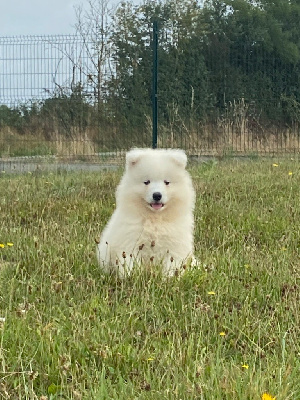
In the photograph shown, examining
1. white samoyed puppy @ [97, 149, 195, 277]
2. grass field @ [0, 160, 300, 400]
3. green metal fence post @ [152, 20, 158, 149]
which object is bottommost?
grass field @ [0, 160, 300, 400]

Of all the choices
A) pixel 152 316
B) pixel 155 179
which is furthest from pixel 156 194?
pixel 152 316

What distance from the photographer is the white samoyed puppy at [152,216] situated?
12.0 feet

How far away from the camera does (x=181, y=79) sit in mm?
12547

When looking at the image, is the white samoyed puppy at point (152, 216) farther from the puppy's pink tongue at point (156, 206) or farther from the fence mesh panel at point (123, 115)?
the fence mesh panel at point (123, 115)

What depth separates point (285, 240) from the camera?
4.38 meters

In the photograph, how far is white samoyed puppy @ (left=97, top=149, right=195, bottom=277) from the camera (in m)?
3.67

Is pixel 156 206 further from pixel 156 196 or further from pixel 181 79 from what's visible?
pixel 181 79

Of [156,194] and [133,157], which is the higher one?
[133,157]

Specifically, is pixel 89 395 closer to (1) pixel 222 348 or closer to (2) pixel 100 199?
(1) pixel 222 348

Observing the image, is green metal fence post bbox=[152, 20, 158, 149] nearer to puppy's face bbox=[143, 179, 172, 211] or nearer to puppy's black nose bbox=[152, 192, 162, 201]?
puppy's face bbox=[143, 179, 172, 211]

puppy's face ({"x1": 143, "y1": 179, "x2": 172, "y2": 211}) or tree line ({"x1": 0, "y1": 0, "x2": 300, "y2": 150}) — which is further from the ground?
tree line ({"x1": 0, "y1": 0, "x2": 300, "y2": 150})

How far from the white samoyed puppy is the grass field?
172mm

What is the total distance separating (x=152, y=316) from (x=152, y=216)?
103 centimetres

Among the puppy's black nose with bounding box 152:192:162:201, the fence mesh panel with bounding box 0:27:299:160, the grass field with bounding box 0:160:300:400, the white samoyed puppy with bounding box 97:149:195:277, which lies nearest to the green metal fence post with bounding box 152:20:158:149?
the fence mesh panel with bounding box 0:27:299:160
